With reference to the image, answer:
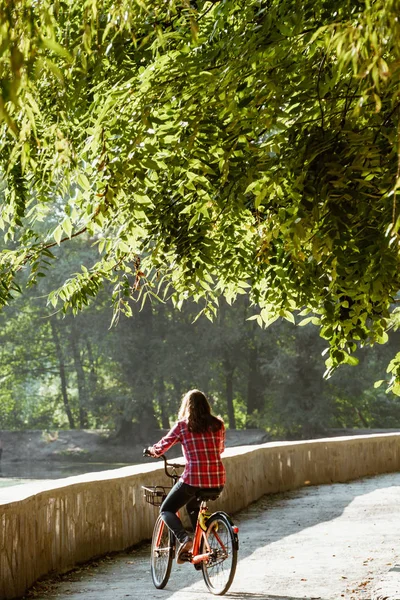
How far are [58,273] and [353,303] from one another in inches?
1671

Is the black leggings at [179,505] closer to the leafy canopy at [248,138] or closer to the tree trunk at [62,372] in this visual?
the leafy canopy at [248,138]

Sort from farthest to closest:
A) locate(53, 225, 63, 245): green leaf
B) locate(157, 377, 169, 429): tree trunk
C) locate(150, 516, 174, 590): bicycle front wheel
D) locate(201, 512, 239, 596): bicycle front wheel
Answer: locate(157, 377, 169, 429): tree trunk → locate(150, 516, 174, 590): bicycle front wheel → locate(201, 512, 239, 596): bicycle front wheel → locate(53, 225, 63, 245): green leaf

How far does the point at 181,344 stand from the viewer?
163 ft

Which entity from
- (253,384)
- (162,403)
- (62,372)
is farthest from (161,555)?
(62,372)

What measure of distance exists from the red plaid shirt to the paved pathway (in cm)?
92

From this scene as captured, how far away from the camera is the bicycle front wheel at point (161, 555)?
30.6 ft

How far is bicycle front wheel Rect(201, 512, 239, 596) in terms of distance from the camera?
8.61 m

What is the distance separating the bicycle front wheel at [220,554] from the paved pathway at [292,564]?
0.14 metres

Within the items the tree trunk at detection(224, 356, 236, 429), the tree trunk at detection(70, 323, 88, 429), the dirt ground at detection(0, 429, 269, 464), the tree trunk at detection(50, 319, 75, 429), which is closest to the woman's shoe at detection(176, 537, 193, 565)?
the dirt ground at detection(0, 429, 269, 464)

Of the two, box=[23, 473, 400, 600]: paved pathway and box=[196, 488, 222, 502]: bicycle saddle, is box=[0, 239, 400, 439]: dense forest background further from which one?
box=[196, 488, 222, 502]: bicycle saddle

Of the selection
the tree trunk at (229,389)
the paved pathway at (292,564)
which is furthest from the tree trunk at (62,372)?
the paved pathway at (292,564)

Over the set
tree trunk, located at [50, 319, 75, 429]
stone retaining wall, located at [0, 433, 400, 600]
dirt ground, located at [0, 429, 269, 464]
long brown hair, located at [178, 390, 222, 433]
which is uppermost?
tree trunk, located at [50, 319, 75, 429]

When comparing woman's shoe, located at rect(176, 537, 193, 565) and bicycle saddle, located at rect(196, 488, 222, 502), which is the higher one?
bicycle saddle, located at rect(196, 488, 222, 502)

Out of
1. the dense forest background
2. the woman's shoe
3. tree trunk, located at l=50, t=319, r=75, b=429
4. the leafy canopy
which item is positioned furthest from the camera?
tree trunk, located at l=50, t=319, r=75, b=429
